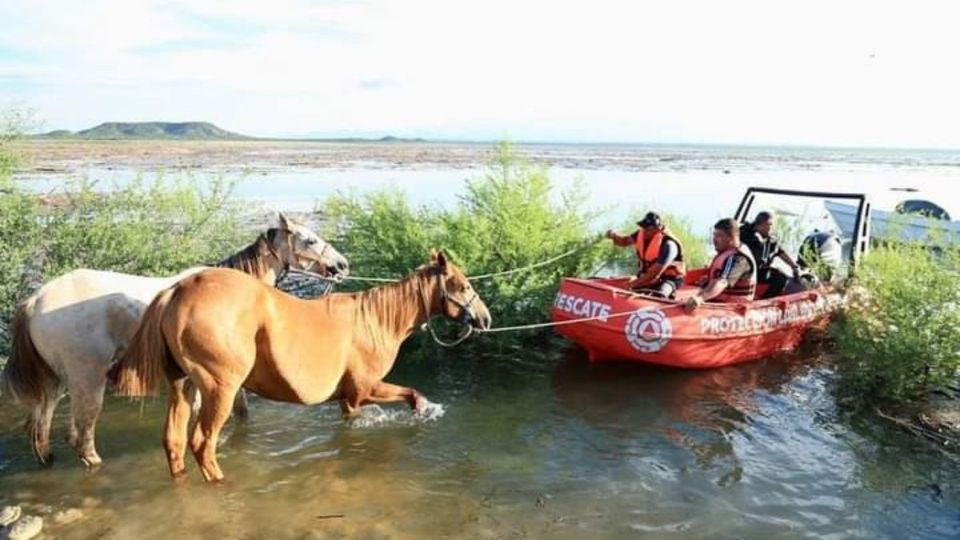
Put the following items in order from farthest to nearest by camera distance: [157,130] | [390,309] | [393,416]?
[157,130], [393,416], [390,309]

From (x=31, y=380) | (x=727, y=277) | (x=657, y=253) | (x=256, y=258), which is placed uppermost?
(x=256, y=258)

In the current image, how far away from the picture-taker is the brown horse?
5.33 meters

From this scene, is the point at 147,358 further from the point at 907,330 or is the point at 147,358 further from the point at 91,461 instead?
the point at 907,330

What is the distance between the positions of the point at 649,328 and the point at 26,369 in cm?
648

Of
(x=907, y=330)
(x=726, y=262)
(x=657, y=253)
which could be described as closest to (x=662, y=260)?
(x=657, y=253)

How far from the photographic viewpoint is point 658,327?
899 cm

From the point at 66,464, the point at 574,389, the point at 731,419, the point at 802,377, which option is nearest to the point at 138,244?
the point at 66,464

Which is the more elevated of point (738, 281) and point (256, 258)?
point (256, 258)

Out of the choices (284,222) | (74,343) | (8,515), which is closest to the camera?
(8,515)

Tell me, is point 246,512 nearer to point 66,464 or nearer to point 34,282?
point 66,464

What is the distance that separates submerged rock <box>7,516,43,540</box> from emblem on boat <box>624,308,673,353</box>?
246 inches

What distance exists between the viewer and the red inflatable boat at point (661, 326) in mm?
9016

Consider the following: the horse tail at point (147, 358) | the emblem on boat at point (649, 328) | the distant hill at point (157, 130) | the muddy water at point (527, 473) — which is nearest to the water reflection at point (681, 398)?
the muddy water at point (527, 473)

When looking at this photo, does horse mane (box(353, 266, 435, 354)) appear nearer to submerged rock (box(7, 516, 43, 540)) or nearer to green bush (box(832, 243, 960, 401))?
submerged rock (box(7, 516, 43, 540))
